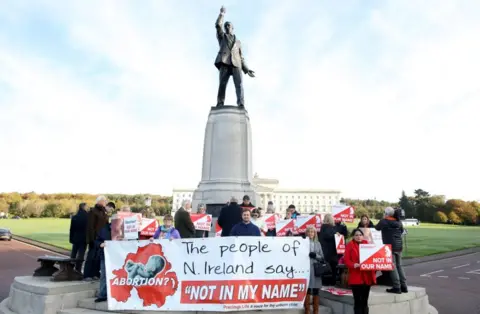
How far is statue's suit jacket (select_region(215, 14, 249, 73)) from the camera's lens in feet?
52.6

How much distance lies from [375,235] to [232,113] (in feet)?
28.0

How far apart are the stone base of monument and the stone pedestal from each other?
6905mm

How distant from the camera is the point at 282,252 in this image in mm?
6918

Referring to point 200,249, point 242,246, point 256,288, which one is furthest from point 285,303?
point 200,249

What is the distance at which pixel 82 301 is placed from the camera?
7.79 meters

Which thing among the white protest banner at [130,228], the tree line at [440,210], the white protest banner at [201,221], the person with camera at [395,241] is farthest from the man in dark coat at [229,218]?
the tree line at [440,210]

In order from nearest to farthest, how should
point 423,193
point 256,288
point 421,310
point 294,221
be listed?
1. point 256,288
2. point 421,310
3. point 294,221
4. point 423,193

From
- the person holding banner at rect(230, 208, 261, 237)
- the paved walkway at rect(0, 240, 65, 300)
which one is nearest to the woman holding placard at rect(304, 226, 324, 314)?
the person holding banner at rect(230, 208, 261, 237)

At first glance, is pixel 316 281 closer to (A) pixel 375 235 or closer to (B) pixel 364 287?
(B) pixel 364 287

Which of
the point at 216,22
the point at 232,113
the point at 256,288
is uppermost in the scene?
the point at 216,22

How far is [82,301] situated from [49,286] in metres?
0.69

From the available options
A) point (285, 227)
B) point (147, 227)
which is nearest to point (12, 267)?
point (147, 227)

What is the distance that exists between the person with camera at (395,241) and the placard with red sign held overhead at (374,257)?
47.8 inches

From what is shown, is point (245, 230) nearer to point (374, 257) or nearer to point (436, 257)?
point (374, 257)
